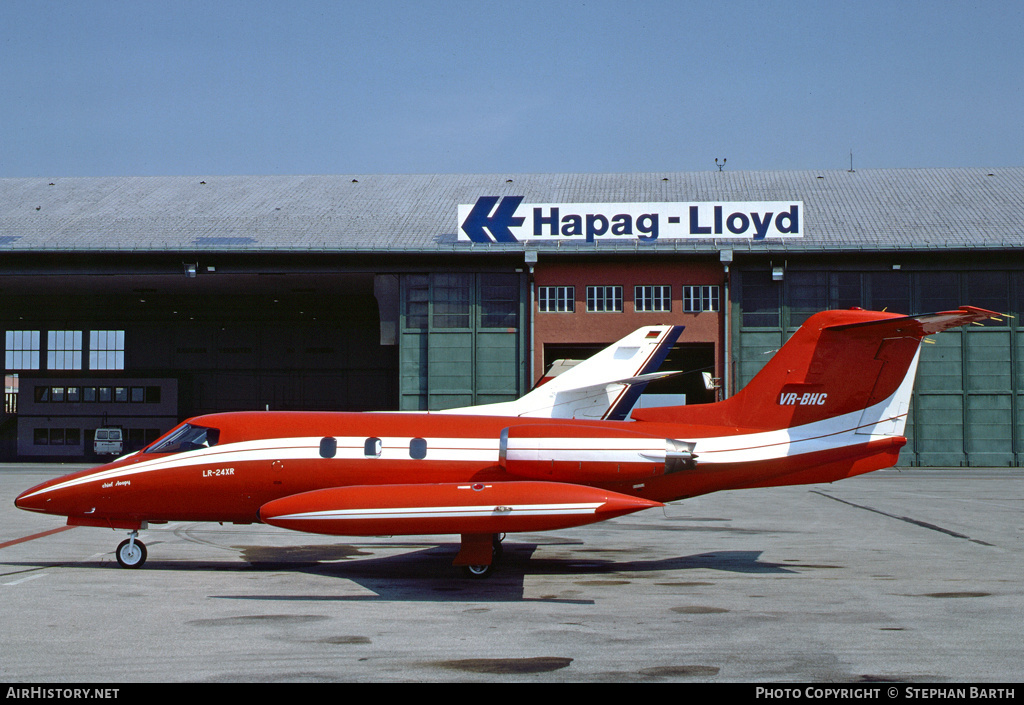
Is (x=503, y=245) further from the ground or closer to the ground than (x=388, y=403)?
further from the ground

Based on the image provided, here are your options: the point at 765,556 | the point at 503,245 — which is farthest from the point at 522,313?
the point at 765,556

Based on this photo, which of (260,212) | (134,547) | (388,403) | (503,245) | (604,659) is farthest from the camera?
(388,403)

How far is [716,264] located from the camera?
157 feet

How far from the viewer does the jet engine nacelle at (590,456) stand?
607 inches

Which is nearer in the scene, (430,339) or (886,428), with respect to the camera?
(886,428)

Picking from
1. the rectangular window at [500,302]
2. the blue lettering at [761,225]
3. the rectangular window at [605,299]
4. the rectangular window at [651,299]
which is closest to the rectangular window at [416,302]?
the rectangular window at [500,302]

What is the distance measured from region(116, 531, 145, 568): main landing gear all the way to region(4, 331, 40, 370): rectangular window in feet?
196

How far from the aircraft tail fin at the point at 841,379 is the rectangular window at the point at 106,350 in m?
61.7

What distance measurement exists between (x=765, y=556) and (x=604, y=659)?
915cm

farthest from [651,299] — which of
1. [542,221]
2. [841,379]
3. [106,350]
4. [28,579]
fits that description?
[106,350]

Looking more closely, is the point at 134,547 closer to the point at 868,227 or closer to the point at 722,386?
the point at 722,386

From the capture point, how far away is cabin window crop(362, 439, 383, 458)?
52.8ft

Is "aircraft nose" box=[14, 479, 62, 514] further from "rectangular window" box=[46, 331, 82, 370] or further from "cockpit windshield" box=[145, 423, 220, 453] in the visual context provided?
"rectangular window" box=[46, 331, 82, 370]

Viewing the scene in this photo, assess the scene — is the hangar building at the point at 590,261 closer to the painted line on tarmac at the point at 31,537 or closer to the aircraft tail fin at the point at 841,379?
the aircraft tail fin at the point at 841,379
